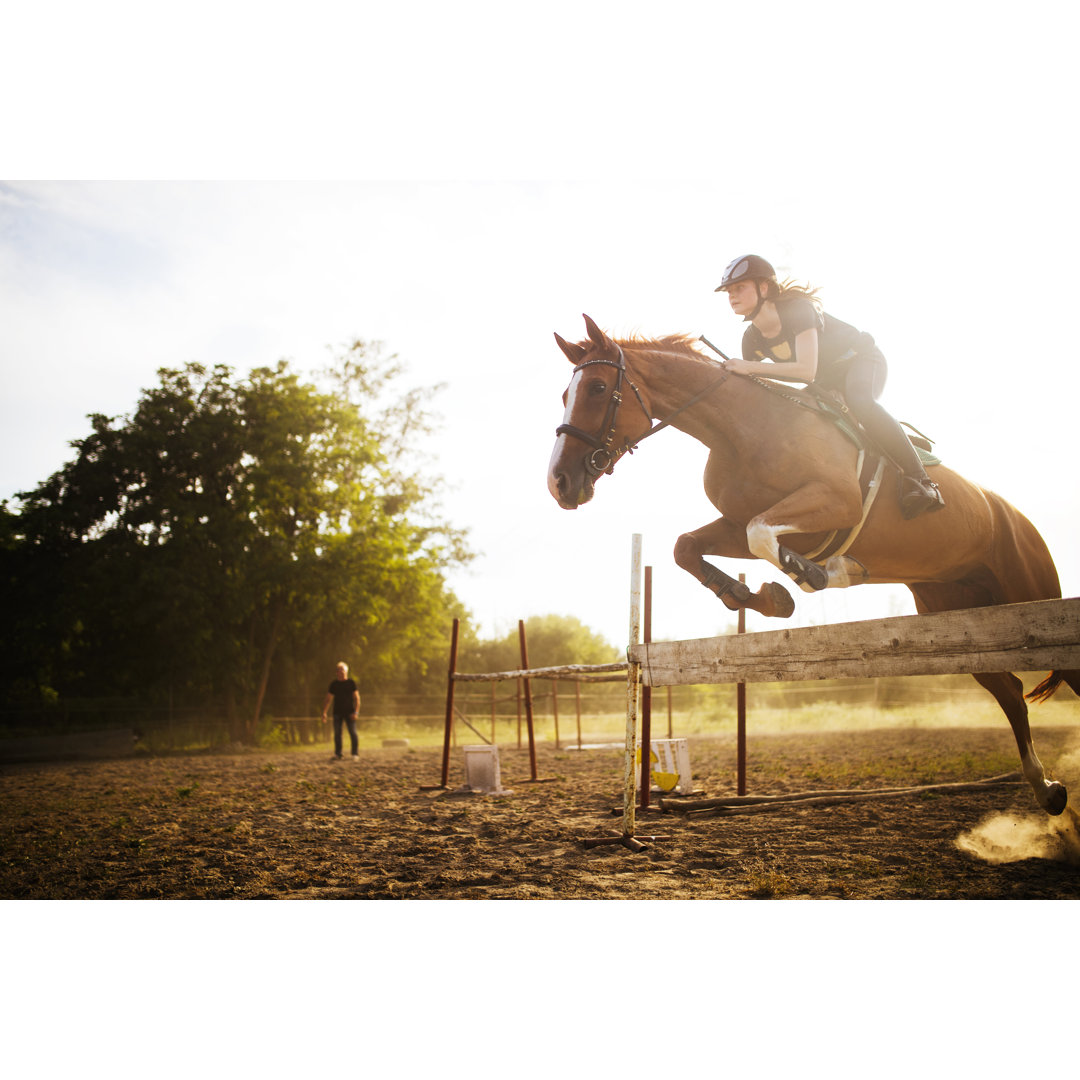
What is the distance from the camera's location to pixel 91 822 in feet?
17.8

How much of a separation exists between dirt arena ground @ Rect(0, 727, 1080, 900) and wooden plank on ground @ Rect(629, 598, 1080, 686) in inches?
37.8

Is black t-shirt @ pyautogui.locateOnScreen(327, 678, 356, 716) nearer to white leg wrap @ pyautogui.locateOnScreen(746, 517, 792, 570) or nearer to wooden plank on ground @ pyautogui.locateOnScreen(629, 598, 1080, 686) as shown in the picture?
wooden plank on ground @ pyautogui.locateOnScreen(629, 598, 1080, 686)

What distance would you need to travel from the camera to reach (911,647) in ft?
7.27

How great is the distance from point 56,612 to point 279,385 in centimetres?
610

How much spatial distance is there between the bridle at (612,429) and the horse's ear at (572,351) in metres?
0.06

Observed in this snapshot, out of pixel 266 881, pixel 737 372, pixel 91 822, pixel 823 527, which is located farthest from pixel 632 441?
pixel 91 822

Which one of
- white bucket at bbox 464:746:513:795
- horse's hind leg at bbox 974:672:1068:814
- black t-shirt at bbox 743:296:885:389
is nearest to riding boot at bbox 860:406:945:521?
black t-shirt at bbox 743:296:885:389

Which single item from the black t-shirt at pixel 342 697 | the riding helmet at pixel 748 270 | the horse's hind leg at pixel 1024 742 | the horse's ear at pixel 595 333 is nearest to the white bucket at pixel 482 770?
the horse's hind leg at pixel 1024 742

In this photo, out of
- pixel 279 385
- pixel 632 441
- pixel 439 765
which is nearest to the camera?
pixel 632 441

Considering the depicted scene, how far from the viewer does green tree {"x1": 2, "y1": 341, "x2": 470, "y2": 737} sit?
13836 millimetres

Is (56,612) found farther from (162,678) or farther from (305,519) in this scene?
(305,519)

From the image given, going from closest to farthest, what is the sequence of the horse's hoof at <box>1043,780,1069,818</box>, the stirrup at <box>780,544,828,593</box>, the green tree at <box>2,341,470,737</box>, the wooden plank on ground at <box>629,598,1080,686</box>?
the wooden plank on ground at <box>629,598,1080,686</box> → the stirrup at <box>780,544,828,593</box> → the horse's hoof at <box>1043,780,1069,818</box> → the green tree at <box>2,341,470,737</box>

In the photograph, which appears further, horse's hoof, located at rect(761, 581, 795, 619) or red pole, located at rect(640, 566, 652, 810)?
red pole, located at rect(640, 566, 652, 810)

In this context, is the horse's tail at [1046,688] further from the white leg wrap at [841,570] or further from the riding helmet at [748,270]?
the riding helmet at [748,270]
